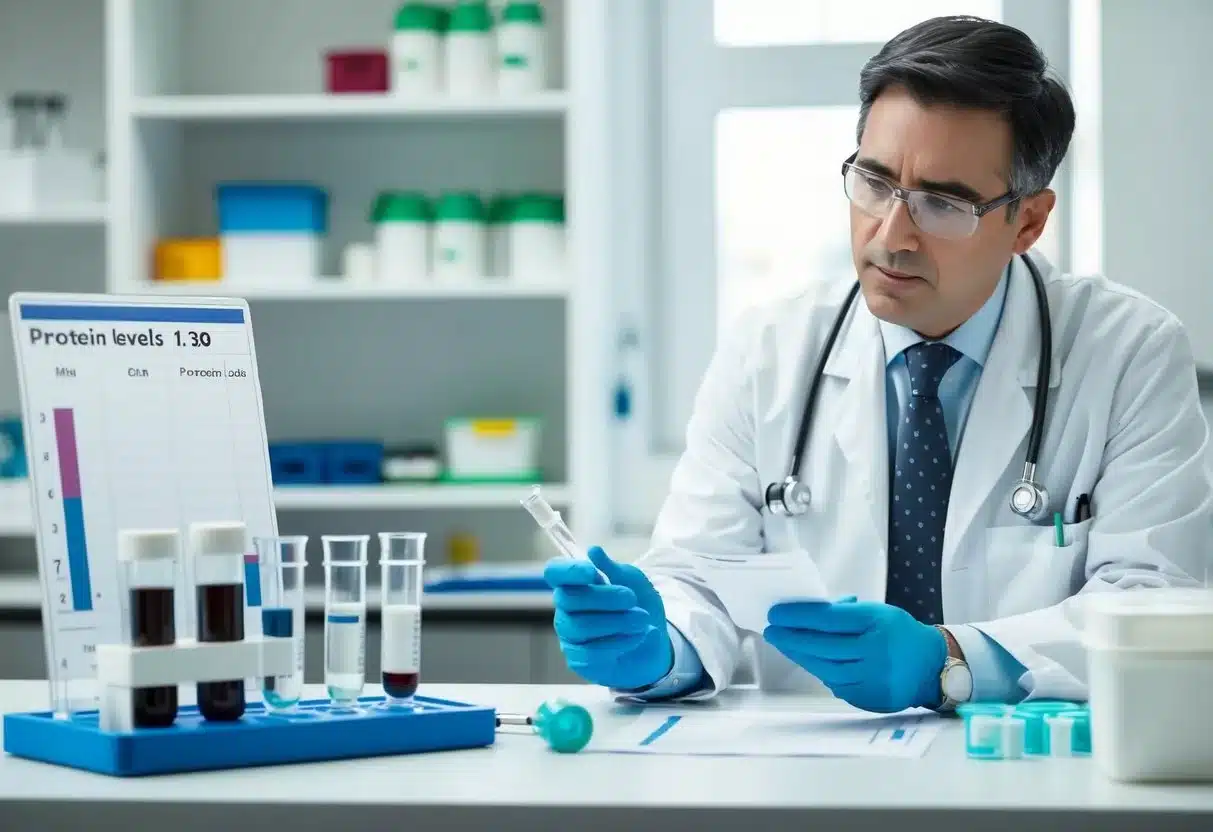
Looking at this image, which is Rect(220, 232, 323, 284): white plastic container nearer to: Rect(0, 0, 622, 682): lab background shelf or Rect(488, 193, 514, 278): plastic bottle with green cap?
Rect(0, 0, 622, 682): lab background shelf

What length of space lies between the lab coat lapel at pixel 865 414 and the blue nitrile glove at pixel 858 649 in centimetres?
42

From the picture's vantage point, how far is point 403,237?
3197 millimetres

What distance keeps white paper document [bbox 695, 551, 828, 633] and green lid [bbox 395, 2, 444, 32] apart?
200 centimetres

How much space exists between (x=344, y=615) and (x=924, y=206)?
0.87 metres

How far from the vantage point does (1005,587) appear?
1.87m

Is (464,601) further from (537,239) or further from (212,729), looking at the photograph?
(212,729)

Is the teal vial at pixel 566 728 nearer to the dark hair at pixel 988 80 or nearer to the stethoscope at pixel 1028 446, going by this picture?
the stethoscope at pixel 1028 446

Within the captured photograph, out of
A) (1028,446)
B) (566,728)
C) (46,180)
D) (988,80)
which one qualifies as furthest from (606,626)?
(46,180)

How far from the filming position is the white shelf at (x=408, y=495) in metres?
3.17

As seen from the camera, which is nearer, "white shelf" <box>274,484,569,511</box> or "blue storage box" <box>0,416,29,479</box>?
"white shelf" <box>274,484,569,511</box>

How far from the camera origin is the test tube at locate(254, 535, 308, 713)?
1.27 m

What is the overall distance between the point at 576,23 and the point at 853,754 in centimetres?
219

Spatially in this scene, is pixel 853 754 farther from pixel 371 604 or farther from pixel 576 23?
pixel 576 23

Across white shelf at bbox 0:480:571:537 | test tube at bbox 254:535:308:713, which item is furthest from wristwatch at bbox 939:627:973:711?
white shelf at bbox 0:480:571:537
